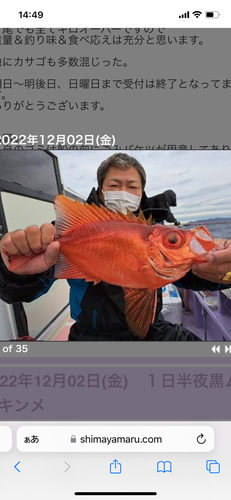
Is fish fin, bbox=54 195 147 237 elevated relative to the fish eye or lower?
elevated

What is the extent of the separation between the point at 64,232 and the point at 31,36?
2.97ft

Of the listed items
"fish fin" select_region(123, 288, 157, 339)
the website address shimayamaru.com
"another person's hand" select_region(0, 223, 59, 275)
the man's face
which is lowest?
the website address shimayamaru.com

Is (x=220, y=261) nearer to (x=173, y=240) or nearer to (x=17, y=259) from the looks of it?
(x=173, y=240)

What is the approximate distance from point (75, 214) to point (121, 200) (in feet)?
1.20

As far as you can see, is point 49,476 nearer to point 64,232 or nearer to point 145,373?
point 145,373

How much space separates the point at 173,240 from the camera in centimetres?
77

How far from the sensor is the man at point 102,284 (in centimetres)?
88

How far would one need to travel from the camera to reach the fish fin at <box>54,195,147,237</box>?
0.84m

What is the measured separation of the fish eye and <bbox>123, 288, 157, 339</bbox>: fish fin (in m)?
0.16

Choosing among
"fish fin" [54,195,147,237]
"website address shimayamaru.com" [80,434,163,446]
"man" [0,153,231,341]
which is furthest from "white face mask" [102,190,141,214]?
"website address shimayamaru.com" [80,434,163,446]
